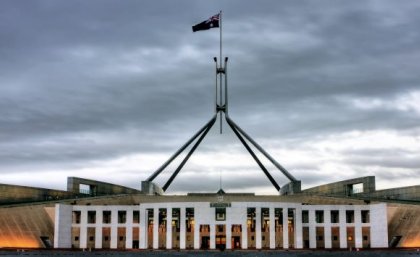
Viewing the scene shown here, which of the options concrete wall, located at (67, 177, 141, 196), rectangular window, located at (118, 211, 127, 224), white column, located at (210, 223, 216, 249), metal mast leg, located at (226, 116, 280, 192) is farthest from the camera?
concrete wall, located at (67, 177, 141, 196)

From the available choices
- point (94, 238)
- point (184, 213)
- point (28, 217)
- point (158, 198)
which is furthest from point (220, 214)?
point (28, 217)

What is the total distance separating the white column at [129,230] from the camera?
86.8 metres

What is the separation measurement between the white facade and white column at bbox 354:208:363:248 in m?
0.13

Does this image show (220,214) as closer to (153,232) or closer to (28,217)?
(153,232)

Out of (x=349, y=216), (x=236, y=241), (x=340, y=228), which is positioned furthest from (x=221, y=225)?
(x=349, y=216)

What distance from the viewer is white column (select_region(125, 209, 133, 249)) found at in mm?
86750

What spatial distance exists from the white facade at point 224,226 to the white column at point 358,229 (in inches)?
5.3

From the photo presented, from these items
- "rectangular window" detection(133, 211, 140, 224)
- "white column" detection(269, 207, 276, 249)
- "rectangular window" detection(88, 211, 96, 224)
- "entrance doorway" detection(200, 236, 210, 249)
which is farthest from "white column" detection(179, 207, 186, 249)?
"rectangular window" detection(88, 211, 96, 224)

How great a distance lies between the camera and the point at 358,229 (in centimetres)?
8762

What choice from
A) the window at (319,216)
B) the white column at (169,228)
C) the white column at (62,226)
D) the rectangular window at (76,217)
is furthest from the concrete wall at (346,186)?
the white column at (62,226)

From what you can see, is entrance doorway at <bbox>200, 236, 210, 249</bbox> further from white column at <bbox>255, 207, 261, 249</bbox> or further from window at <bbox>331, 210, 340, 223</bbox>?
window at <bbox>331, 210, 340, 223</bbox>

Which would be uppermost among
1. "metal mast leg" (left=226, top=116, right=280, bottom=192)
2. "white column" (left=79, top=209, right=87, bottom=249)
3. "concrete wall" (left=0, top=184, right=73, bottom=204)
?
"metal mast leg" (left=226, top=116, right=280, bottom=192)

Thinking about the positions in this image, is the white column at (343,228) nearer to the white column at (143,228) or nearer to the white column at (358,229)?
the white column at (358,229)

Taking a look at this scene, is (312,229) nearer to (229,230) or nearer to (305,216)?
(305,216)
